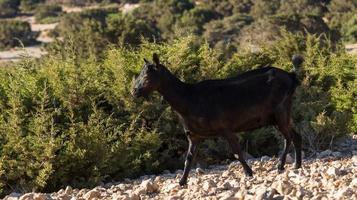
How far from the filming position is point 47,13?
76062 mm

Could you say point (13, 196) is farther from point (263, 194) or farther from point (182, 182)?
point (263, 194)

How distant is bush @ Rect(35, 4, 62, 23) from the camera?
7294 centimetres

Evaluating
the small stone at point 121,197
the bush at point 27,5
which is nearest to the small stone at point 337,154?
the small stone at point 121,197

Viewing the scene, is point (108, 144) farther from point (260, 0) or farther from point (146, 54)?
point (260, 0)

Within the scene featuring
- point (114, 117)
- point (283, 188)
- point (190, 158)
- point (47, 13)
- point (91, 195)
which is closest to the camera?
point (283, 188)

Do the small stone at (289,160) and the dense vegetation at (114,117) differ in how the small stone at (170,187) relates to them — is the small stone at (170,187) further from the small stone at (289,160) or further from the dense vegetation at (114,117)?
the small stone at (289,160)

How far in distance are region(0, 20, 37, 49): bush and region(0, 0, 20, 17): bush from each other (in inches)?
802

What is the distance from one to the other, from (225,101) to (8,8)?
3020 inches

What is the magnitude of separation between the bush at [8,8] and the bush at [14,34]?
20.4 m

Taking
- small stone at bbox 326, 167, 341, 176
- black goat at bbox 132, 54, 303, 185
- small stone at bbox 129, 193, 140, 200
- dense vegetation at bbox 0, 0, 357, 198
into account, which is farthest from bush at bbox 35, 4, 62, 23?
small stone at bbox 326, 167, 341, 176

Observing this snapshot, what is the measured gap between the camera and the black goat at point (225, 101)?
282 inches

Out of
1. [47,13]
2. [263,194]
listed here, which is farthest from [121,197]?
[47,13]

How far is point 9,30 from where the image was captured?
187 ft

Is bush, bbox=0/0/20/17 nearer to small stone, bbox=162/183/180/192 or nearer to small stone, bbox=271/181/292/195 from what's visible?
small stone, bbox=162/183/180/192
